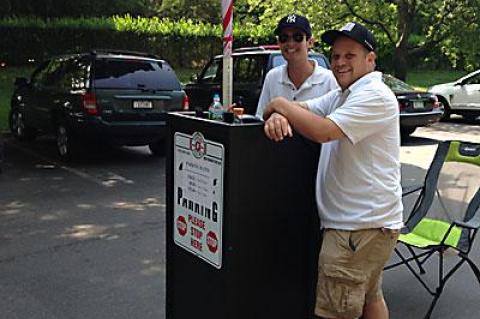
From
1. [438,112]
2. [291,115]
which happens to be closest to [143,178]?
[291,115]

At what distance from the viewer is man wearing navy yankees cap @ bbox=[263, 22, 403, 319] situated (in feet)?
8.48

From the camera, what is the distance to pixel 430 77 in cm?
3150

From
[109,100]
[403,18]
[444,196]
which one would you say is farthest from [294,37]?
[403,18]

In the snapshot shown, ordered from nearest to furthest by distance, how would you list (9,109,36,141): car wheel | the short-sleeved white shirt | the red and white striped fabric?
the short-sleeved white shirt → the red and white striped fabric → (9,109,36,141): car wheel

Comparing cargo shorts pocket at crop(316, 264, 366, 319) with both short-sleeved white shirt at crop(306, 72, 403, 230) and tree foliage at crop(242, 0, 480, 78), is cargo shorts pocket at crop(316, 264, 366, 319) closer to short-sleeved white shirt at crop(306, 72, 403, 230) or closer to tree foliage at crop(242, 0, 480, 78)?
short-sleeved white shirt at crop(306, 72, 403, 230)

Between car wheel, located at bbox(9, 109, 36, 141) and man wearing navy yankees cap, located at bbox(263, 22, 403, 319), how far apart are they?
9492 mm

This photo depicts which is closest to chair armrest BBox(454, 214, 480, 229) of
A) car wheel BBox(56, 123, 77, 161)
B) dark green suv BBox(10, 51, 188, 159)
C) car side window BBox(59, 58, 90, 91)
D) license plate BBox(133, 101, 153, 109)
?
dark green suv BBox(10, 51, 188, 159)

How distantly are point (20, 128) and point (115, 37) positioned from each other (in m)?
15.8

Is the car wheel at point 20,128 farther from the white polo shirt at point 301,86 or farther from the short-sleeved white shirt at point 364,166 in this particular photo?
the short-sleeved white shirt at point 364,166

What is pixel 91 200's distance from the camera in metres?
7.25

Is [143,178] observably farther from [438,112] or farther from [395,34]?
[395,34]

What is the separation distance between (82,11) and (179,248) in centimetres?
3046

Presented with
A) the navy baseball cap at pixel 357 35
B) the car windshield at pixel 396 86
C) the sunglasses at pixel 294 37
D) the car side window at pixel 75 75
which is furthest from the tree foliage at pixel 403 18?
the navy baseball cap at pixel 357 35

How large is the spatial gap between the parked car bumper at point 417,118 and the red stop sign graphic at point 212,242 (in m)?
10.1
